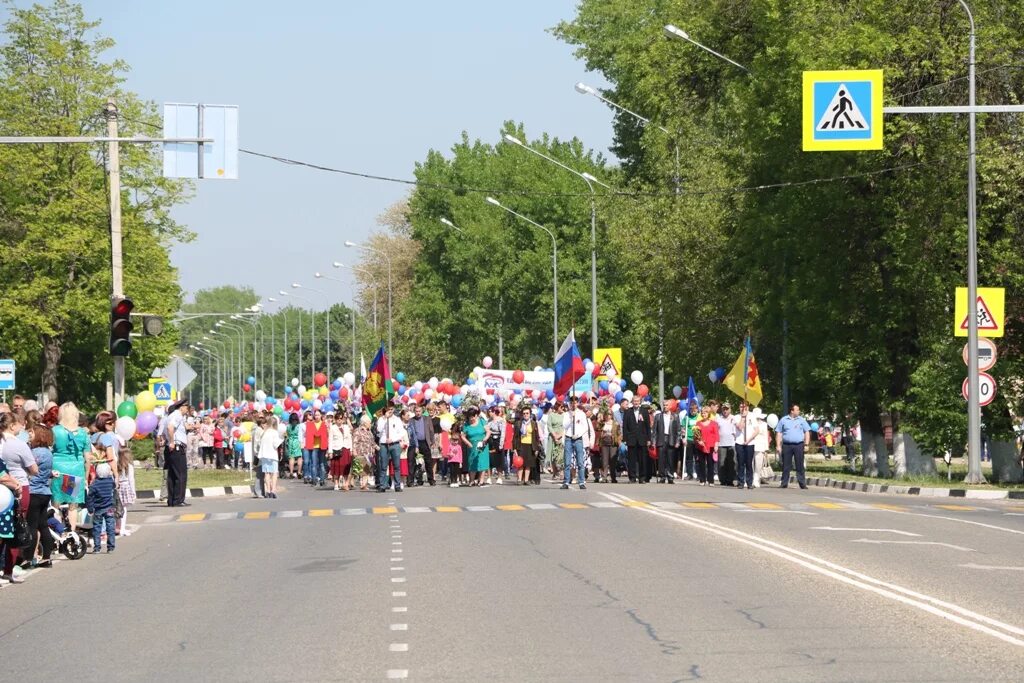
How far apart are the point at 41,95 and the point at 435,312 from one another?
104 feet

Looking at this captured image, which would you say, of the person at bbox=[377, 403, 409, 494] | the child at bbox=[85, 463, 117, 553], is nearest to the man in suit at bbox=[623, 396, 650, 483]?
the person at bbox=[377, 403, 409, 494]

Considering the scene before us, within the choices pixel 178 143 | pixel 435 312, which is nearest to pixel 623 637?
pixel 178 143

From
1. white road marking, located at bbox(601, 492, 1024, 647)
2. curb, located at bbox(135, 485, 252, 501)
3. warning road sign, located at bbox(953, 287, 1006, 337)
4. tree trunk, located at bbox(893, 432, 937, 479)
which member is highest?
warning road sign, located at bbox(953, 287, 1006, 337)

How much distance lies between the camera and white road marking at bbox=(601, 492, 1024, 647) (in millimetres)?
12062

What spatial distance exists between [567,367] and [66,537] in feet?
75.7

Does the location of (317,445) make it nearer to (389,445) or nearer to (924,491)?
(389,445)

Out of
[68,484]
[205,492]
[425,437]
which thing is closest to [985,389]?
[425,437]

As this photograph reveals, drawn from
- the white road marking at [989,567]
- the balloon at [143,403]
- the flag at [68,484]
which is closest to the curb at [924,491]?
the balloon at [143,403]

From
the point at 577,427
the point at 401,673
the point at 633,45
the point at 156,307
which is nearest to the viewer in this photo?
the point at 401,673

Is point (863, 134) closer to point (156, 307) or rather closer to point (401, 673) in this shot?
point (401, 673)

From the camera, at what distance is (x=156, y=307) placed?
212ft

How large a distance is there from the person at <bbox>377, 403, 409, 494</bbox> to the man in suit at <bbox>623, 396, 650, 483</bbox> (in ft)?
16.4

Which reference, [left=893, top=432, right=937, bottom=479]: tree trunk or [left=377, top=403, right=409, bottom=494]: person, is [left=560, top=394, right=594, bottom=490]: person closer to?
[left=377, top=403, right=409, bottom=494]: person

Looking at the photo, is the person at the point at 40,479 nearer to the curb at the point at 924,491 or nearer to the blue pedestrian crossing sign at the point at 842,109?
the blue pedestrian crossing sign at the point at 842,109
